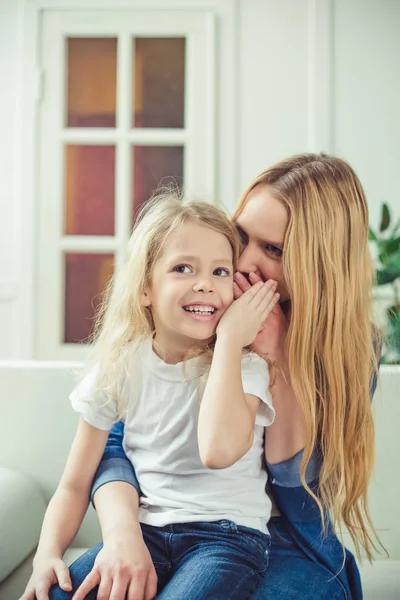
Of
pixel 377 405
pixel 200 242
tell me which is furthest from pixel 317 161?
pixel 377 405

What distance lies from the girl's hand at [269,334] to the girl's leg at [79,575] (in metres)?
0.43

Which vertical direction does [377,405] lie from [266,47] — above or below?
below

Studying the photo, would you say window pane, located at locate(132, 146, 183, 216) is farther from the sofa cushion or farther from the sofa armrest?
the sofa cushion

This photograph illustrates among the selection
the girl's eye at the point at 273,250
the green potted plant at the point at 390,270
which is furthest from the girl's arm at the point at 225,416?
the green potted plant at the point at 390,270

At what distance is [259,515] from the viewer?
1.10m

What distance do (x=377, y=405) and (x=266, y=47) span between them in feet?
8.29

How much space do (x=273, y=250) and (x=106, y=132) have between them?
8.34 ft

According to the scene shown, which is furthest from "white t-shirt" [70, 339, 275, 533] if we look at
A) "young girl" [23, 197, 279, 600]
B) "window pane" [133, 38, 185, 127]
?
"window pane" [133, 38, 185, 127]

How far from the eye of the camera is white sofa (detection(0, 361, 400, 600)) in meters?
1.31

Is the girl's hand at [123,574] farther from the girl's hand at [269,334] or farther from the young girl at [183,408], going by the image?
the girl's hand at [269,334]

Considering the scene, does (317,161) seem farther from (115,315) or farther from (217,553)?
(217,553)

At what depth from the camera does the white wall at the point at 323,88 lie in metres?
3.43

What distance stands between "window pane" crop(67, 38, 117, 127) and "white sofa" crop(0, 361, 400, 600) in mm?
2365

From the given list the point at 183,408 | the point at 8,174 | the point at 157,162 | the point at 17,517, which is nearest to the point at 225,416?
the point at 183,408
